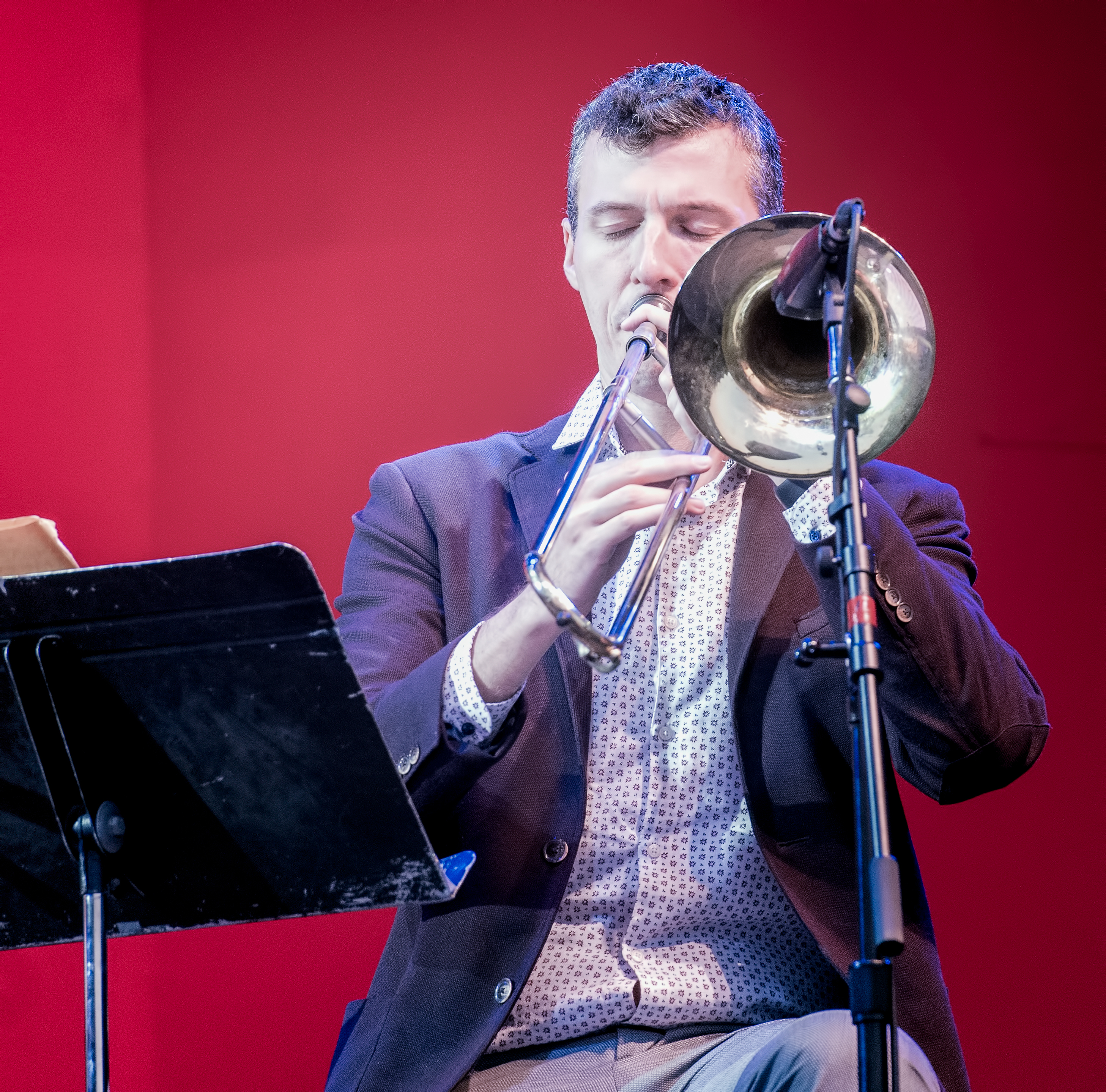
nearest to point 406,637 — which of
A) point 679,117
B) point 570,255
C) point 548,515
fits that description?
point 548,515

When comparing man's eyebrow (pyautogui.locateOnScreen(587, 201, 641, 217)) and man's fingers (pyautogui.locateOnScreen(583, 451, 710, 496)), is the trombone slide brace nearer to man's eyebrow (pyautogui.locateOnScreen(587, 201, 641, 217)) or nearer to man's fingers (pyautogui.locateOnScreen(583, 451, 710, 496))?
man's fingers (pyautogui.locateOnScreen(583, 451, 710, 496))

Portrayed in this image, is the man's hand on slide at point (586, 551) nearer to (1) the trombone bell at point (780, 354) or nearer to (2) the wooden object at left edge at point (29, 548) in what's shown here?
(1) the trombone bell at point (780, 354)

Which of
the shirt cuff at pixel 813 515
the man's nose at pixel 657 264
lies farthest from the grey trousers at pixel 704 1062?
the man's nose at pixel 657 264

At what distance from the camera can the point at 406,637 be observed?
6.76 feet

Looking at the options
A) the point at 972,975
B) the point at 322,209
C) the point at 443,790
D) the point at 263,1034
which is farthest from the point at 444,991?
the point at 322,209

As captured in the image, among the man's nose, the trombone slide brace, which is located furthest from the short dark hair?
the trombone slide brace

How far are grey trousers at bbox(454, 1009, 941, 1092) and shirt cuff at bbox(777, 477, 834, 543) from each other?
0.60 meters

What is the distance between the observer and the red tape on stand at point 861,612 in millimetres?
1229

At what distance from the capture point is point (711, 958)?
185cm

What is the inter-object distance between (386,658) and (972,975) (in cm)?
150

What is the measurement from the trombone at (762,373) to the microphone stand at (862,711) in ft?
0.80

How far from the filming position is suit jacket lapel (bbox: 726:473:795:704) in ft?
6.52

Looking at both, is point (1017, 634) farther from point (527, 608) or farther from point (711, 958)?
point (527, 608)

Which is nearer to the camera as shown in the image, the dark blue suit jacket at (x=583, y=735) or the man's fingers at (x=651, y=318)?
the dark blue suit jacket at (x=583, y=735)
